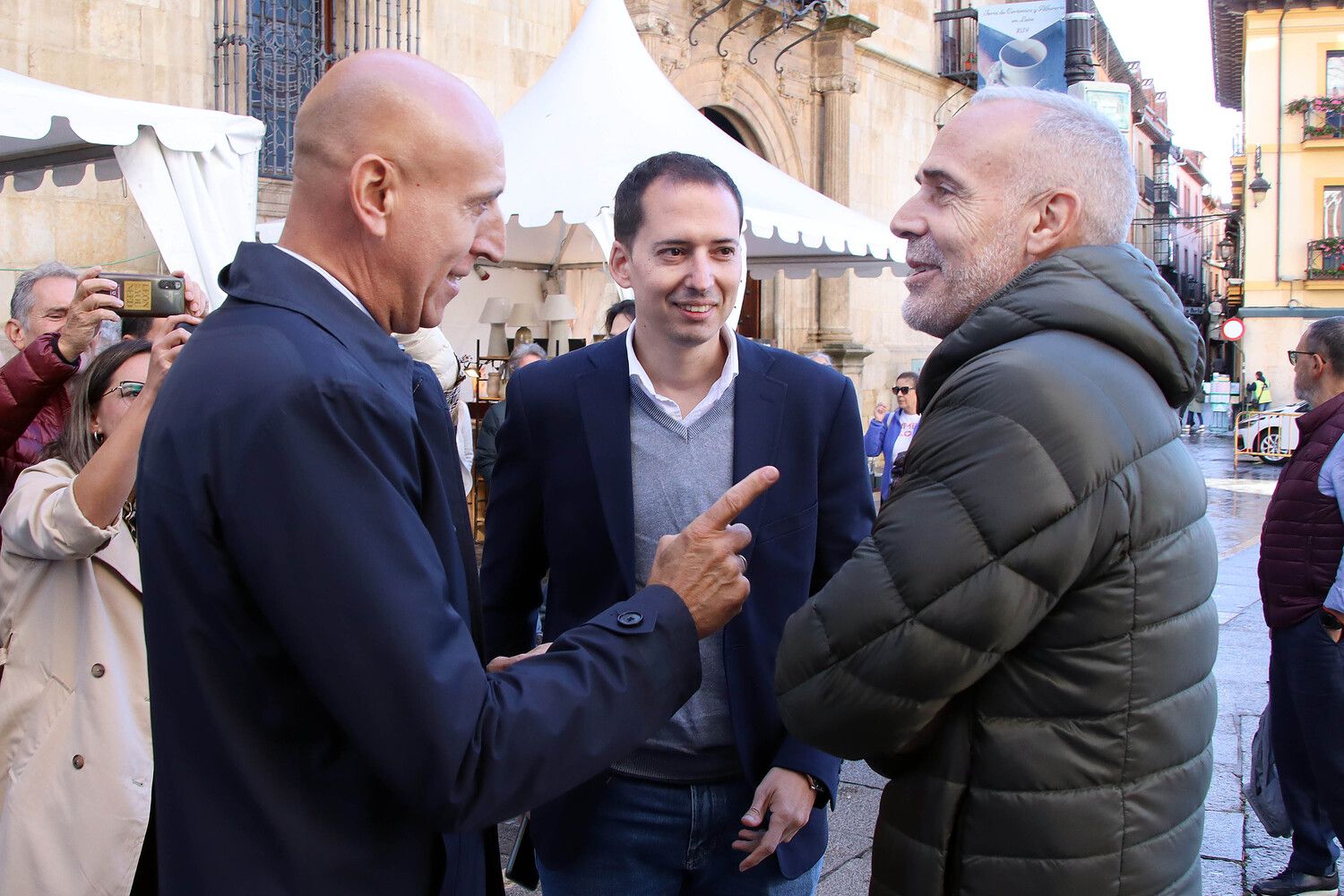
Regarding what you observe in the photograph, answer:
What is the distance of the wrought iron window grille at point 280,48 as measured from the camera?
8867 millimetres

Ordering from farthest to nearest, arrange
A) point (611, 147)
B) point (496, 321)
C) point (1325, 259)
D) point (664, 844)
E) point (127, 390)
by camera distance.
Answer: point (1325, 259) < point (496, 321) < point (611, 147) < point (127, 390) < point (664, 844)

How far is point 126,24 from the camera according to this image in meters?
8.31

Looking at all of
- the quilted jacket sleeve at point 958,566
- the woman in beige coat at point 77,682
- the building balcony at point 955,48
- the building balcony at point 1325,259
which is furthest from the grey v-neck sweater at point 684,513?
the building balcony at point 1325,259

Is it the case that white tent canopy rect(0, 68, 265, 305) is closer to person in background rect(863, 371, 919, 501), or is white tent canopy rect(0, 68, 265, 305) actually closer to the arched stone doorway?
person in background rect(863, 371, 919, 501)

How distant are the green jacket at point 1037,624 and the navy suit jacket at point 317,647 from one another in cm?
33

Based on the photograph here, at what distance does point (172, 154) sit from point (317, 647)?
4329mm

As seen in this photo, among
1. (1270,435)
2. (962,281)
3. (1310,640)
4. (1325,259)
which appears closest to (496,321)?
(1310,640)

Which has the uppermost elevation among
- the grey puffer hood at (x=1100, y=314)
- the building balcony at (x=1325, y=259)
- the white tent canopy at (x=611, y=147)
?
the building balcony at (x=1325, y=259)

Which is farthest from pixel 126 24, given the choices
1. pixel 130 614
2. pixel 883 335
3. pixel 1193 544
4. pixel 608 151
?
pixel 883 335

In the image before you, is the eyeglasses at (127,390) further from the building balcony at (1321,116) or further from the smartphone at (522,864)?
the building balcony at (1321,116)

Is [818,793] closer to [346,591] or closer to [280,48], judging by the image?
[346,591]

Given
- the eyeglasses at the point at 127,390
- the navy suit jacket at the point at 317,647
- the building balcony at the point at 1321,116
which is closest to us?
the navy suit jacket at the point at 317,647

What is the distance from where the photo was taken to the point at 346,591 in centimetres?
123

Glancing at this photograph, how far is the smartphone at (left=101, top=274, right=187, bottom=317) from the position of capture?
3.22m
